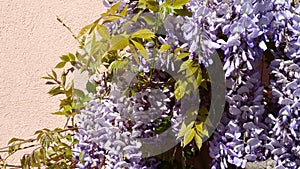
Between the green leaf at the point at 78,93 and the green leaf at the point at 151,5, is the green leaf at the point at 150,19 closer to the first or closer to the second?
the green leaf at the point at 151,5

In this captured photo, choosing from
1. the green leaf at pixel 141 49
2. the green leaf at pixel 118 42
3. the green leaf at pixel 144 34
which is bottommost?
the green leaf at pixel 141 49

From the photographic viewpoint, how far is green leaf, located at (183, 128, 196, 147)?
1.45 metres

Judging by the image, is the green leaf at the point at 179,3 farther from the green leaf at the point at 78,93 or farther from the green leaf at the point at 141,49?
the green leaf at the point at 78,93

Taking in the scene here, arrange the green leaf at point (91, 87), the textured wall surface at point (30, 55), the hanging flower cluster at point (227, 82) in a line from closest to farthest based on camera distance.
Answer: the hanging flower cluster at point (227, 82) → the green leaf at point (91, 87) → the textured wall surface at point (30, 55)

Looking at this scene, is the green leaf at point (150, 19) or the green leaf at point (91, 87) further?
the green leaf at point (91, 87)

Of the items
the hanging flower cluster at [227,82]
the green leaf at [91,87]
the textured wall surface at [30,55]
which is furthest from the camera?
the textured wall surface at [30,55]

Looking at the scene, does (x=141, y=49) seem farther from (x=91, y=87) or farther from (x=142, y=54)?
(x=91, y=87)

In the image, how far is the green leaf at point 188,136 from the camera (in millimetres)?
1450

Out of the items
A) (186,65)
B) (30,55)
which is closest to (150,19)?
(186,65)

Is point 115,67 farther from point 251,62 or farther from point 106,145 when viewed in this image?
point 251,62

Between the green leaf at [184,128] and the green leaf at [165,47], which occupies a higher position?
the green leaf at [165,47]

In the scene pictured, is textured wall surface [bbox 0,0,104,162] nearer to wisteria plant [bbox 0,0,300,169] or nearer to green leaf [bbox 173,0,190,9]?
wisteria plant [bbox 0,0,300,169]

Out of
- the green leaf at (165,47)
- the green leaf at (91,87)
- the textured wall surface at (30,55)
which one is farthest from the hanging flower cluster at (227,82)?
the textured wall surface at (30,55)

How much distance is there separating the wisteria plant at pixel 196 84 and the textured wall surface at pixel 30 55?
55 centimetres
